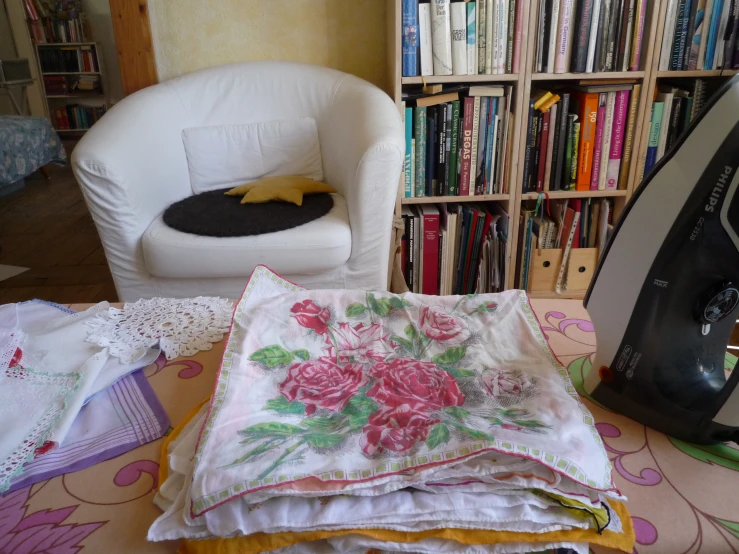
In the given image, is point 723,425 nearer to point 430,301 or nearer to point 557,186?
point 430,301

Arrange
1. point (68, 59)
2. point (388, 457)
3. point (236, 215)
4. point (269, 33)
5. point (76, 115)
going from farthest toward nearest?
1. point (76, 115)
2. point (68, 59)
3. point (269, 33)
4. point (236, 215)
5. point (388, 457)

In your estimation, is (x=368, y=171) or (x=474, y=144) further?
(x=474, y=144)

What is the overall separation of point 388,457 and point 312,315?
1.02 feet

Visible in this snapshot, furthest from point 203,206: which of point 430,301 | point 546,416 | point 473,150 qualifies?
point 546,416

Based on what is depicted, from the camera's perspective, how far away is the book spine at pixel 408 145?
1.96m

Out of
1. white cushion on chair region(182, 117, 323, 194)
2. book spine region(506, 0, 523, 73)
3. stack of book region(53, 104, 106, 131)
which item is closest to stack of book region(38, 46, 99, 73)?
stack of book region(53, 104, 106, 131)

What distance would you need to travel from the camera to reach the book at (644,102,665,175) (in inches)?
77.7

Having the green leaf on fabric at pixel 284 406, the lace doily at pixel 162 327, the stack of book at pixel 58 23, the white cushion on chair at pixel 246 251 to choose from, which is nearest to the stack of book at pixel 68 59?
the stack of book at pixel 58 23

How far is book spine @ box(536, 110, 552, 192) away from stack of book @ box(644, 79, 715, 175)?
0.36 m

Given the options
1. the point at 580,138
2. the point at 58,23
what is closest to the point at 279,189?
the point at 580,138

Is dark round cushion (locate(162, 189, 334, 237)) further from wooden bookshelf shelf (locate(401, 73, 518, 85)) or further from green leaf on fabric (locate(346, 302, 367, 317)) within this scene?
green leaf on fabric (locate(346, 302, 367, 317))

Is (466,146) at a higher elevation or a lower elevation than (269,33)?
lower

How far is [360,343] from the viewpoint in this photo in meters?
0.84

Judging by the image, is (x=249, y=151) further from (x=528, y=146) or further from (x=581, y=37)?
(x=581, y=37)
